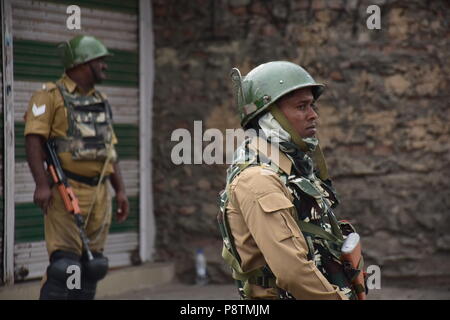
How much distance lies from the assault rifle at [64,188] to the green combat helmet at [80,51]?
1.91ft

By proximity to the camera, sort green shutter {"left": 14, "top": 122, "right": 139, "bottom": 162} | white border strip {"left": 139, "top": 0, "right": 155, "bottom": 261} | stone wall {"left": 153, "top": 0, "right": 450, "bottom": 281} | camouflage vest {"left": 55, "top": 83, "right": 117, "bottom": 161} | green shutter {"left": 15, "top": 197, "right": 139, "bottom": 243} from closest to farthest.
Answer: camouflage vest {"left": 55, "top": 83, "right": 117, "bottom": 161}
green shutter {"left": 15, "top": 197, "right": 139, "bottom": 243}
stone wall {"left": 153, "top": 0, "right": 450, "bottom": 281}
green shutter {"left": 14, "top": 122, "right": 139, "bottom": 162}
white border strip {"left": 139, "top": 0, "right": 155, "bottom": 261}

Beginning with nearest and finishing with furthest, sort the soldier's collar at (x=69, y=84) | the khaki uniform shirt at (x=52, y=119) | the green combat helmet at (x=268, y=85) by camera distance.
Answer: the green combat helmet at (x=268, y=85) → the khaki uniform shirt at (x=52, y=119) → the soldier's collar at (x=69, y=84)

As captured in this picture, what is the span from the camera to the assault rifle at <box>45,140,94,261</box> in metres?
5.22

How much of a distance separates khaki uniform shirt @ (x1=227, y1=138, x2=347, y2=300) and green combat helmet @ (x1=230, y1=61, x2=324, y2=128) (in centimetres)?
29

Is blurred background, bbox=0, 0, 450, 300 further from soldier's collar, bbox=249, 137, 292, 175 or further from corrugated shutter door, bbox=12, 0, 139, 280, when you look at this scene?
soldier's collar, bbox=249, 137, 292, 175

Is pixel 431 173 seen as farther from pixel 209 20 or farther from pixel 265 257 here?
pixel 265 257

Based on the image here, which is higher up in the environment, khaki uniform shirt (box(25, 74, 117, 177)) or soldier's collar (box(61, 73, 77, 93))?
soldier's collar (box(61, 73, 77, 93))

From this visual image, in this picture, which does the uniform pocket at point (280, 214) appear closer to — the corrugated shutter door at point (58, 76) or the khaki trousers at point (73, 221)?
the khaki trousers at point (73, 221)

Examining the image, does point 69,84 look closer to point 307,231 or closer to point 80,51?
point 80,51

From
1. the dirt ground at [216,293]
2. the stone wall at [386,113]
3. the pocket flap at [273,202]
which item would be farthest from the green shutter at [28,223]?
the pocket flap at [273,202]

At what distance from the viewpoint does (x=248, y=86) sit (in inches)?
Answer: 124

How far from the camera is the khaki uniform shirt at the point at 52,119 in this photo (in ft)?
17.1

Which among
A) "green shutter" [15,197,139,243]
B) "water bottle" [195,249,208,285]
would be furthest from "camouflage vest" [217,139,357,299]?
"water bottle" [195,249,208,285]
